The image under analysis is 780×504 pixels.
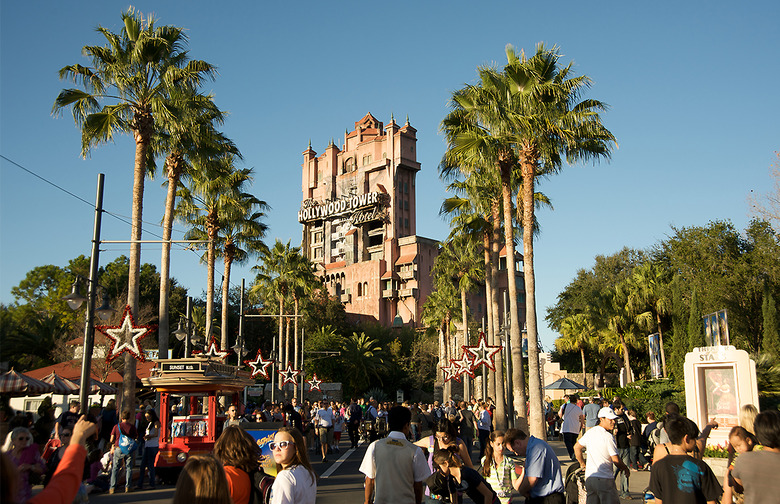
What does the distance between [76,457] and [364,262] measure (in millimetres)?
93013

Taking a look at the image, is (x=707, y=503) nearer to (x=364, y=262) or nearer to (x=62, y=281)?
(x=62, y=281)

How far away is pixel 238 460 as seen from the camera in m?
4.93

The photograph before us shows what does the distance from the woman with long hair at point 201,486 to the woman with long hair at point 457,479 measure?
11.4ft

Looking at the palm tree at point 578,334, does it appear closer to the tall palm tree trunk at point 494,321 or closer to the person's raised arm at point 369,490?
the tall palm tree trunk at point 494,321

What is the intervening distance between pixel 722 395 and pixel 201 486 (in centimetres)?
1825

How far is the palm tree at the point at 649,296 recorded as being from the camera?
52250 millimetres

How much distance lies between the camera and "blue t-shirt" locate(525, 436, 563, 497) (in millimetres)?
6770

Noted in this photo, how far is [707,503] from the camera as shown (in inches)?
222

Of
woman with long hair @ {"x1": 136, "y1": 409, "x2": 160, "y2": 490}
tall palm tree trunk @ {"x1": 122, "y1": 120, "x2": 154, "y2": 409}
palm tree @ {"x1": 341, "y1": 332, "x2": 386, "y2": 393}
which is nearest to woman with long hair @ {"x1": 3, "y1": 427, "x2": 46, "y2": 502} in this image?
woman with long hair @ {"x1": 136, "y1": 409, "x2": 160, "y2": 490}

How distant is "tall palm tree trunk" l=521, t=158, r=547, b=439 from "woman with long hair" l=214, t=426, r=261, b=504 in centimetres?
1609

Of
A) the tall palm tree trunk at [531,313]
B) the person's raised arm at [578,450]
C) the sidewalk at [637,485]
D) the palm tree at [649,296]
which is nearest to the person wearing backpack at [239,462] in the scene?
the person's raised arm at [578,450]

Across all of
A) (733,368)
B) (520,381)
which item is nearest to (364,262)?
(520,381)

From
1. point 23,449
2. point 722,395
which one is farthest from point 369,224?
point 23,449

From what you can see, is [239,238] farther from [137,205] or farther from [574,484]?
[574,484]
